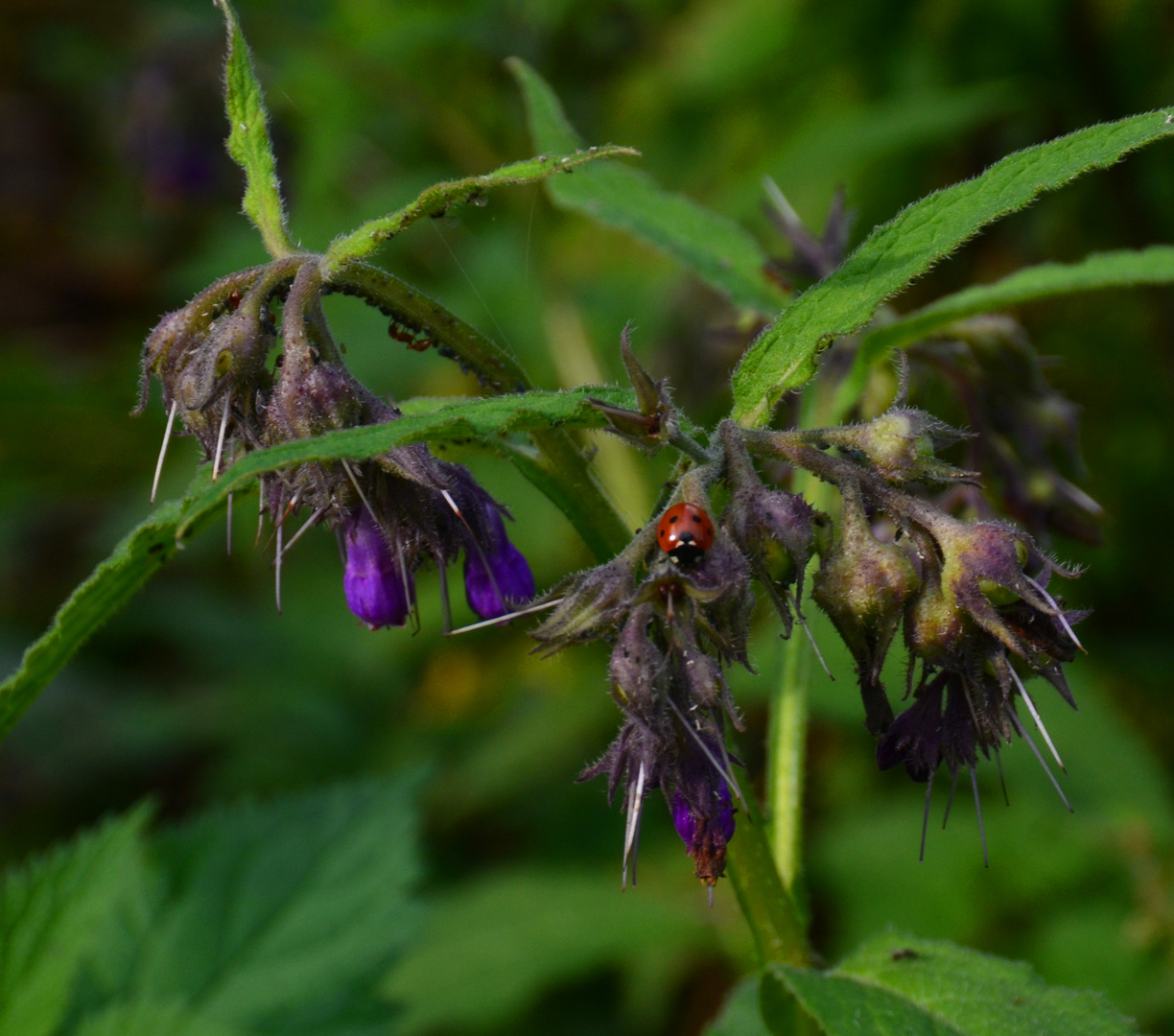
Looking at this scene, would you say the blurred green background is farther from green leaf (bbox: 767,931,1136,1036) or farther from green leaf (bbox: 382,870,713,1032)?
green leaf (bbox: 767,931,1136,1036)

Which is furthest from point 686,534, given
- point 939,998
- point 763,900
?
point 939,998

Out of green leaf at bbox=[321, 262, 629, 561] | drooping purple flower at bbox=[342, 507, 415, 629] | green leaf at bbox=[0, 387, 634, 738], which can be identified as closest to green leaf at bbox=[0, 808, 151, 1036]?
green leaf at bbox=[0, 387, 634, 738]

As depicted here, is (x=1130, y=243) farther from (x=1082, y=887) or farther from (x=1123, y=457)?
(x=1082, y=887)

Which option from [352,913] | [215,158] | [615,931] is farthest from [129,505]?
[352,913]

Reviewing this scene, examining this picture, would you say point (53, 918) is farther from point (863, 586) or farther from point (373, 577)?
point (863, 586)

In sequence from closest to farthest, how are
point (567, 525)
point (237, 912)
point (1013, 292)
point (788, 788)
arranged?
point (788, 788) → point (1013, 292) → point (237, 912) → point (567, 525)

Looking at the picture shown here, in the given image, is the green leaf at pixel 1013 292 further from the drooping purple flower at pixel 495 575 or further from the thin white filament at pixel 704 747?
the thin white filament at pixel 704 747

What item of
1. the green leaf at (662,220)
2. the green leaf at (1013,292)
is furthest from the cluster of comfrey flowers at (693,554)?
the green leaf at (662,220)
